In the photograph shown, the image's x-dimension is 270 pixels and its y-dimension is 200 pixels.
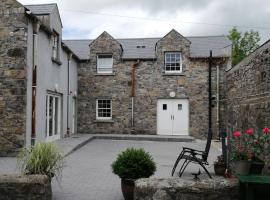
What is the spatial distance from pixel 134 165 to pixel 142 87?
14.6m

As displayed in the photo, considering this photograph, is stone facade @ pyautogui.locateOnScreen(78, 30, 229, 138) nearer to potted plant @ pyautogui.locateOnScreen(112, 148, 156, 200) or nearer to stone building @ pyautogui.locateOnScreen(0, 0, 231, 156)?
stone building @ pyautogui.locateOnScreen(0, 0, 231, 156)

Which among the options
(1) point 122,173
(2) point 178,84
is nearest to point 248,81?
(1) point 122,173

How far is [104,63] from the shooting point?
20.9 m

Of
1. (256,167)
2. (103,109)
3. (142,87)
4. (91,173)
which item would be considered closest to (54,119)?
(103,109)

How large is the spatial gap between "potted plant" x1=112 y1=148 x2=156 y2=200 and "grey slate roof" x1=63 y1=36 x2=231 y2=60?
48.7 feet

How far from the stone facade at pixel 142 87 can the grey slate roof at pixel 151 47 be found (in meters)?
0.50

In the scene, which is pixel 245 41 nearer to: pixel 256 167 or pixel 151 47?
pixel 151 47

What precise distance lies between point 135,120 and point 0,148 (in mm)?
10218

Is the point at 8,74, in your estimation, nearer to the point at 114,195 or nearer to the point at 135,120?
the point at 114,195

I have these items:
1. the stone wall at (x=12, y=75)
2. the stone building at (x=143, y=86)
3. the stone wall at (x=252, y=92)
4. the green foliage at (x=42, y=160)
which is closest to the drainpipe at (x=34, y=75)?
the stone wall at (x=12, y=75)

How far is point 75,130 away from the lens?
2059cm

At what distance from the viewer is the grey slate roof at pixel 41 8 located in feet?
45.5

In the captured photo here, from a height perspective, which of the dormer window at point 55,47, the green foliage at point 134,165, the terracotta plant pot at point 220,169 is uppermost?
the dormer window at point 55,47

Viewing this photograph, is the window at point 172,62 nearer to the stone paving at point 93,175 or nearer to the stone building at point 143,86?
the stone building at point 143,86
